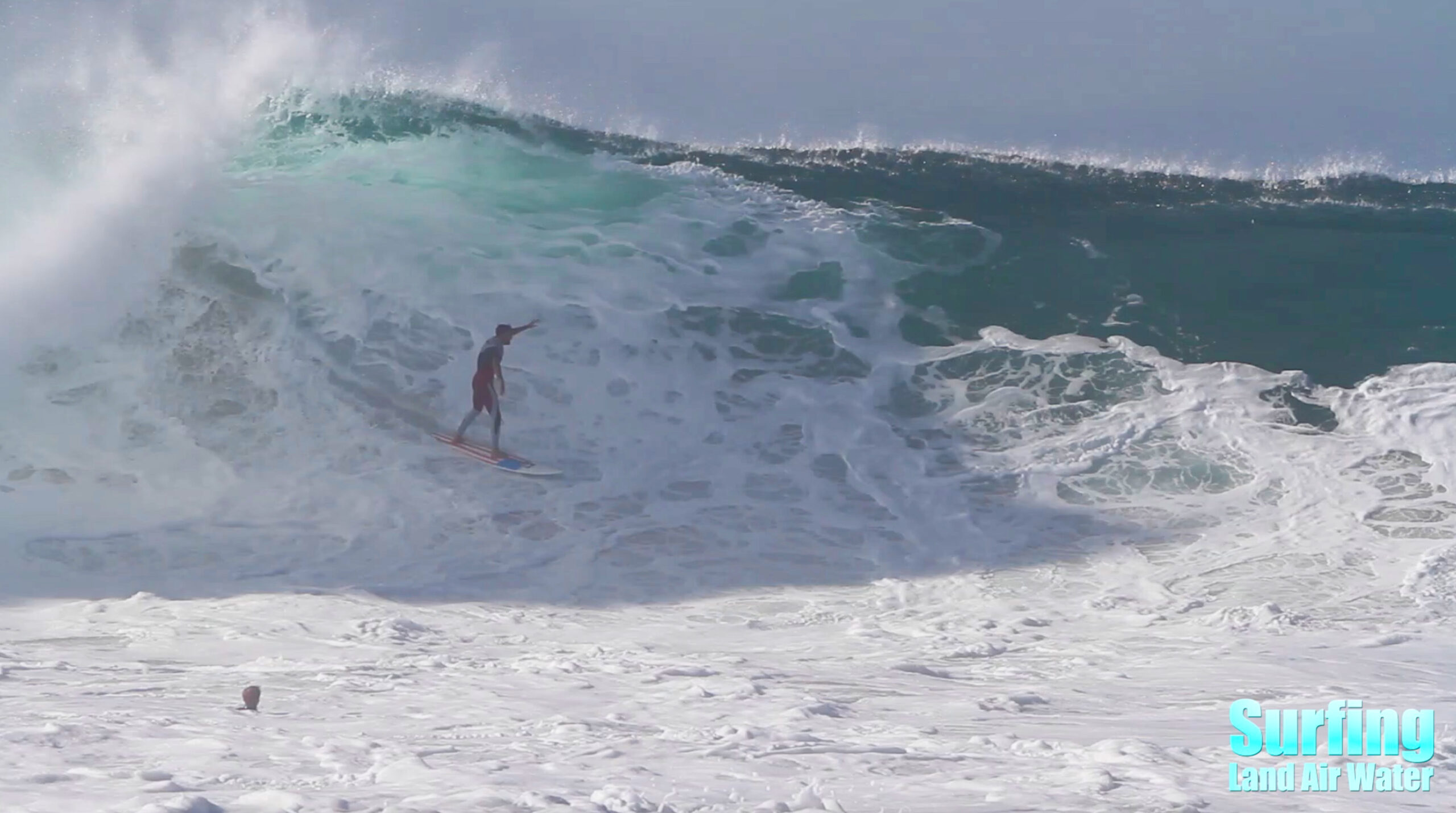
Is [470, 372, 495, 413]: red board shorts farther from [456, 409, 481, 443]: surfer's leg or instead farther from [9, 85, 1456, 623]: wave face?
[9, 85, 1456, 623]: wave face

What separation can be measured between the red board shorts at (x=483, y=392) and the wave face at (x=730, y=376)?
16.9 inches

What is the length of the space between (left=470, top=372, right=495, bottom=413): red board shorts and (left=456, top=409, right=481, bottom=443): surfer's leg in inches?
2.6

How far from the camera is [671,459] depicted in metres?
9.94

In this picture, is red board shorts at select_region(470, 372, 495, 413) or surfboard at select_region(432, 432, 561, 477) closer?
surfboard at select_region(432, 432, 561, 477)

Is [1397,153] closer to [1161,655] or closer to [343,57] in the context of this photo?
[1161,655]

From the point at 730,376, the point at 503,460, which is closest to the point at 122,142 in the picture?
the point at 503,460

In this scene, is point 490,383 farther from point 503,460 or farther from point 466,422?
point 503,460

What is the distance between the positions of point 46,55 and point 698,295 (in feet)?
22.7

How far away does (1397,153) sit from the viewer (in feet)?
43.0

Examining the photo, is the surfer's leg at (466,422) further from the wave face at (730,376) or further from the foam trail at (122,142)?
the foam trail at (122,142)

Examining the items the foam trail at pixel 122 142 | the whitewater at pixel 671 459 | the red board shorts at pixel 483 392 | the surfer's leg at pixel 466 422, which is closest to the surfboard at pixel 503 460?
the surfer's leg at pixel 466 422

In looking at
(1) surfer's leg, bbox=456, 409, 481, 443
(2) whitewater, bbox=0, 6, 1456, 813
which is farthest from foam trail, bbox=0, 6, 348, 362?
(1) surfer's leg, bbox=456, 409, 481, 443

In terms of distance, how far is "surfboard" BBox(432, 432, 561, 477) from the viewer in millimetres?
9641

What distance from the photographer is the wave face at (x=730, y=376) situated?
8.72m
